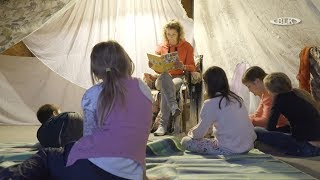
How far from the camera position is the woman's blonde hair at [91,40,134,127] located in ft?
4.19

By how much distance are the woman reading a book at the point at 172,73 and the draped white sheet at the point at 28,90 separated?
126 cm

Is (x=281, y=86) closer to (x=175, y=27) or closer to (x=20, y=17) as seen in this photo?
(x=175, y=27)

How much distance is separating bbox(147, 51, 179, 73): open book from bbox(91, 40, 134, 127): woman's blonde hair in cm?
155

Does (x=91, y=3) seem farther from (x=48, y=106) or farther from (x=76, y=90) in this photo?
(x=48, y=106)

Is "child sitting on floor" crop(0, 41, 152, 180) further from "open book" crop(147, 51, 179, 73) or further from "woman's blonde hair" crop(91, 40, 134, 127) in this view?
"open book" crop(147, 51, 179, 73)

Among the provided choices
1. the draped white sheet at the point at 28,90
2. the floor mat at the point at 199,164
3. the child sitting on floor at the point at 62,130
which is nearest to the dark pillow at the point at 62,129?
the child sitting on floor at the point at 62,130

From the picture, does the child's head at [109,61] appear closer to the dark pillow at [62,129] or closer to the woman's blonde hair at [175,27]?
the dark pillow at [62,129]

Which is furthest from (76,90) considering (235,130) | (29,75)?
(235,130)

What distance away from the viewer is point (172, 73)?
3.30 meters

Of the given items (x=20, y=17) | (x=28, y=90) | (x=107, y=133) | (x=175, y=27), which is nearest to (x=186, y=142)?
(x=107, y=133)

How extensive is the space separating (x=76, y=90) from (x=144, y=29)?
0.99m

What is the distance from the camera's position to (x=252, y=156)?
82.4 inches

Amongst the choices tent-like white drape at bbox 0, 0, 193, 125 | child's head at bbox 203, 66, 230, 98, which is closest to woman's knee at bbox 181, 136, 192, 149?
child's head at bbox 203, 66, 230, 98

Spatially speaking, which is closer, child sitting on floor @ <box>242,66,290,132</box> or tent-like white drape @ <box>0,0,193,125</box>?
child sitting on floor @ <box>242,66,290,132</box>
